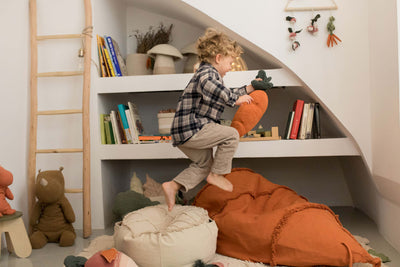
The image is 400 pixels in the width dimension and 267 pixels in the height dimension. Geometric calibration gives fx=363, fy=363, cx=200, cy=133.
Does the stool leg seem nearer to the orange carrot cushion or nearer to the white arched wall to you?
the orange carrot cushion

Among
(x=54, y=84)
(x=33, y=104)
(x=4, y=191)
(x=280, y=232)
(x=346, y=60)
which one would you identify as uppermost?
(x=346, y=60)

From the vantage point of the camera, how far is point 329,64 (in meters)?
2.64

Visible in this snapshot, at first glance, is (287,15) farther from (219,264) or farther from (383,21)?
(219,264)

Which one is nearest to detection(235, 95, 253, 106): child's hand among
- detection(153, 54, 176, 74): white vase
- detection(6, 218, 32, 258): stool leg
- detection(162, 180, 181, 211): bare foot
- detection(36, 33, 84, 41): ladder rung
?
detection(162, 180, 181, 211): bare foot

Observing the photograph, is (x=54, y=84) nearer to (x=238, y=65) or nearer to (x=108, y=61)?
(x=108, y=61)

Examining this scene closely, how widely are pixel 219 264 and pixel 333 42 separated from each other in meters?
1.76

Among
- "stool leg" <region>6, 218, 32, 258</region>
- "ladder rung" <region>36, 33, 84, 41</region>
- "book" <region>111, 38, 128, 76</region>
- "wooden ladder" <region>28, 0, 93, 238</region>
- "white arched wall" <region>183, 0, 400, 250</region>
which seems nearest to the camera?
"stool leg" <region>6, 218, 32, 258</region>

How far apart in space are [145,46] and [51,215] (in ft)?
5.54

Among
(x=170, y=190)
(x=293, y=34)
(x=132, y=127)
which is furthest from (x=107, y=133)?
(x=293, y=34)

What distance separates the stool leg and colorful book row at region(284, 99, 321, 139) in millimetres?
1970

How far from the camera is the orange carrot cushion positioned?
2.32m

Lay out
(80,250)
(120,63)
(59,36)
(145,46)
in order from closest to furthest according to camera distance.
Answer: (80,250), (59,36), (120,63), (145,46)

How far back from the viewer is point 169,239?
6.30ft

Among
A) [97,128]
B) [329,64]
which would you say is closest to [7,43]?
[97,128]
